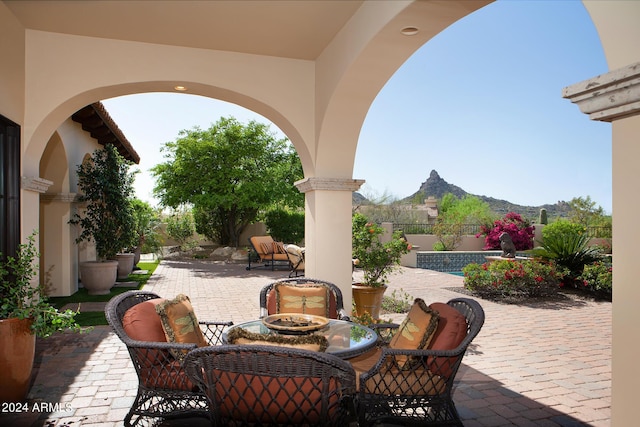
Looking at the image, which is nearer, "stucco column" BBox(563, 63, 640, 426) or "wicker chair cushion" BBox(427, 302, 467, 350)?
"stucco column" BBox(563, 63, 640, 426)

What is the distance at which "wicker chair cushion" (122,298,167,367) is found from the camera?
2.89m

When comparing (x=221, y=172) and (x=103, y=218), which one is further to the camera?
(x=221, y=172)

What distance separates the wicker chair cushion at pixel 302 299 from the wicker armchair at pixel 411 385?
145cm

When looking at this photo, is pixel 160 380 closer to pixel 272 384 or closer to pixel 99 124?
pixel 272 384

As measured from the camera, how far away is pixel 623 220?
177cm

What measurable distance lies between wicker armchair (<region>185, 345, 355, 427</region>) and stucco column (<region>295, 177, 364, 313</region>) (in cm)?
353

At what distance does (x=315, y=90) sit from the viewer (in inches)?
224

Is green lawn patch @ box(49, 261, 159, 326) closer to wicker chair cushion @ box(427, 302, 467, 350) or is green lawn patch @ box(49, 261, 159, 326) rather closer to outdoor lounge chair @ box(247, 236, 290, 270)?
outdoor lounge chair @ box(247, 236, 290, 270)

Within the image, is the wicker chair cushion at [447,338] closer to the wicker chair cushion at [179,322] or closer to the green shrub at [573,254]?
the wicker chair cushion at [179,322]

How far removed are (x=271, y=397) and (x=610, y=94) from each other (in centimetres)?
187

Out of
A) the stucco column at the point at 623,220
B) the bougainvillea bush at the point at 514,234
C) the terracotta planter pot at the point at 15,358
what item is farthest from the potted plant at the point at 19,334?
the bougainvillea bush at the point at 514,234

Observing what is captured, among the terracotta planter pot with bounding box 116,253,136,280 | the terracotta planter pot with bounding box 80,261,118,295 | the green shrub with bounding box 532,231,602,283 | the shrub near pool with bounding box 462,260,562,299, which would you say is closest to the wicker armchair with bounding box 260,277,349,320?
the shrub near pool with bounding box 462,260,562,299

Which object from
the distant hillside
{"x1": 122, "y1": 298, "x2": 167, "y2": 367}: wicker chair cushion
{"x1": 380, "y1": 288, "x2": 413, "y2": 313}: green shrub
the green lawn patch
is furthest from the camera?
the distant hillside

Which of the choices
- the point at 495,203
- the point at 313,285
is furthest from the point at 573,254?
the point at 495,203
